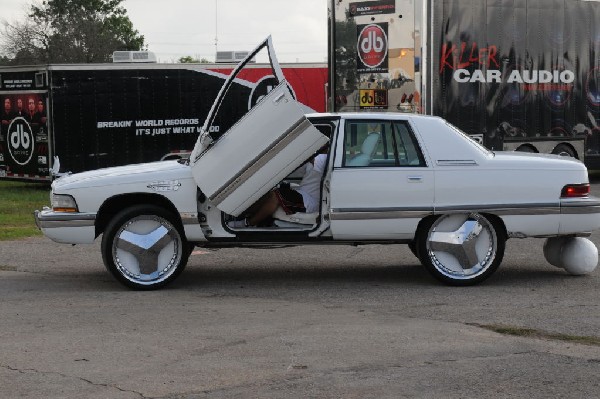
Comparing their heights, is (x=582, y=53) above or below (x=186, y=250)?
above

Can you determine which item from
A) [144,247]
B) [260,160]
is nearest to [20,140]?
[144,247]

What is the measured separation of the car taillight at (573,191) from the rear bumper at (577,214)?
0.14 feet

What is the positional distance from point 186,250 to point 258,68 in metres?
13.7

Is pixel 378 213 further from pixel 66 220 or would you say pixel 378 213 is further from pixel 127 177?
pixel 66 220

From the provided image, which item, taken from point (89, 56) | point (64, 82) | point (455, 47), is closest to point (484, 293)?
point (455, 47)

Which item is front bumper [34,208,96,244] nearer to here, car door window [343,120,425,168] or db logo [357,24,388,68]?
car door window [343,120,425,168]

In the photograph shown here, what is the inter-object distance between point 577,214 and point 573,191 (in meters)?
0.23

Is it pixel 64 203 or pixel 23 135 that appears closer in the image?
pixel 64 203

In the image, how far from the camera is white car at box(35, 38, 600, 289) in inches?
372

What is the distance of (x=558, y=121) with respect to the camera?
20.9 meters

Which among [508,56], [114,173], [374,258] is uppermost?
[508,56]

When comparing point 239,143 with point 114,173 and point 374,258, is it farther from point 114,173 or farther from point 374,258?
point 374,258

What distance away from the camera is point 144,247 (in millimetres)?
9477

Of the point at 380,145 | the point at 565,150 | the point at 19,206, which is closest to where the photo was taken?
the point at 380,145
